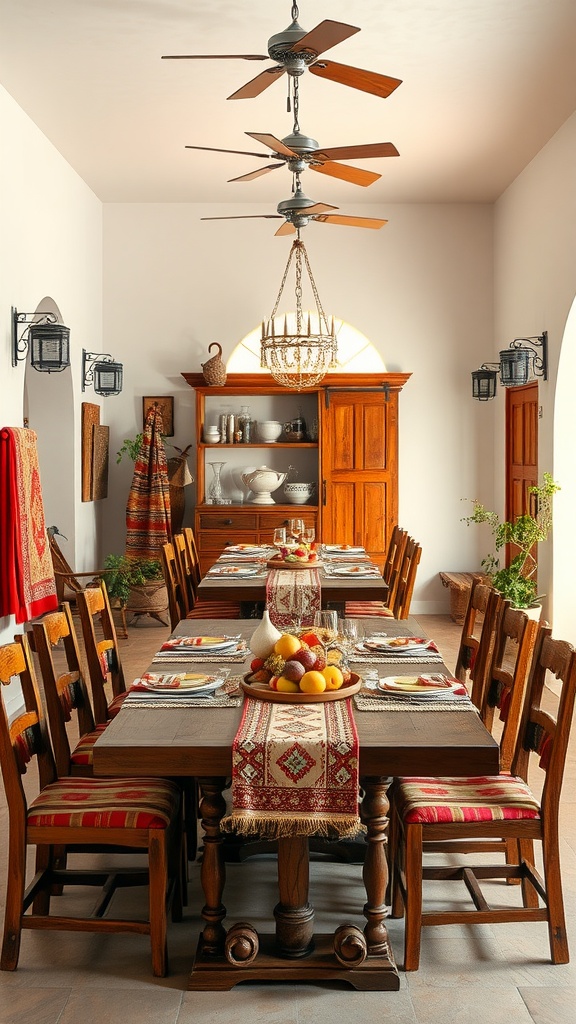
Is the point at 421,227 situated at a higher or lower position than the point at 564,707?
higher

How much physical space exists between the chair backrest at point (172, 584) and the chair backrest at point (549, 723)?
255 centimetres

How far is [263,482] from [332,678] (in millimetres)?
5588

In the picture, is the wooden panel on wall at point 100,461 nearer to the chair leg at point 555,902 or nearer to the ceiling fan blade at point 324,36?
the ceiling fan blade at point 324,36

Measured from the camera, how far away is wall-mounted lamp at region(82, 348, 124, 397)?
810cm

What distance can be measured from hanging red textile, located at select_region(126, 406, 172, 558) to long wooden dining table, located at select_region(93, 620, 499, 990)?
549 cm

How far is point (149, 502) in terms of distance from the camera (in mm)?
8297

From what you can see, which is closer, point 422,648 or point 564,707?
point 564,707

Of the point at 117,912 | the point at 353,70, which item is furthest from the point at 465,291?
the point at 117,912

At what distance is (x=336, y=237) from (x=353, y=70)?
5.58 metres

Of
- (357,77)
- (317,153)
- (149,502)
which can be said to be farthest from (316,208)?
(149,502)

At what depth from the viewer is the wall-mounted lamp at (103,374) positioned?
8.10 meters

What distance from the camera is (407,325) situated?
8.84 m

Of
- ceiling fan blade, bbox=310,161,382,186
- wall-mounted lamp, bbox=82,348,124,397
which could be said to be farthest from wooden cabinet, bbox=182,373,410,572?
ceiling fan blade, bbox=310,161,382,186

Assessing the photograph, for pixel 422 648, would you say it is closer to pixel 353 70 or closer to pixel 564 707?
pixel 564 707
